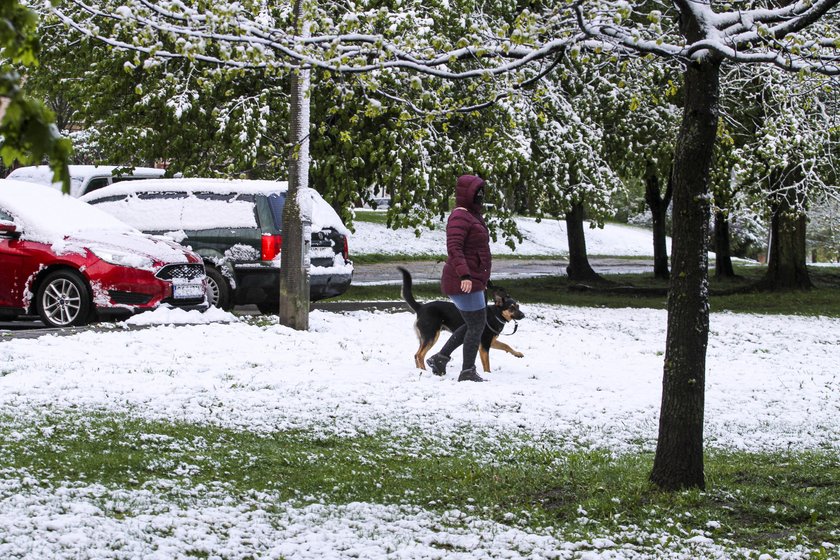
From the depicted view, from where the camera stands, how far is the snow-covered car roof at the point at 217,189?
15.7 metres

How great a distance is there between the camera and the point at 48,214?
1399 cm

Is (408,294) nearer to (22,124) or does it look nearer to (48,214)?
(48,214)

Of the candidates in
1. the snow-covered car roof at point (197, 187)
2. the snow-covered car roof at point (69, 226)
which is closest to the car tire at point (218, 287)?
the snow-covered car roof at point (69, 226)

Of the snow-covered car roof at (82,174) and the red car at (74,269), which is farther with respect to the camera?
the snow-covered car roof at (82,174)

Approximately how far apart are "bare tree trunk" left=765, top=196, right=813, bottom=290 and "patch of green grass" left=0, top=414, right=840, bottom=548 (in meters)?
17.5

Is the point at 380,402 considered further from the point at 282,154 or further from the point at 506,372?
the point at 282,154

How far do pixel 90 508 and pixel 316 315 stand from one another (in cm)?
946

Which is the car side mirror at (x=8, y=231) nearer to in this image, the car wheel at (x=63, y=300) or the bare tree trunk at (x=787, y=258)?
the car wheel at (x=63, y=300)

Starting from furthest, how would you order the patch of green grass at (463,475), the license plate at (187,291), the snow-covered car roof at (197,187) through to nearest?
1. the snow-covered car roof at (197,187)
2. the license plate at (187,291)
3. the patch of green grass at (463,475)

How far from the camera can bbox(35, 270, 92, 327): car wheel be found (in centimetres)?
1346

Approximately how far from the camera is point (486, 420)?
9.02m

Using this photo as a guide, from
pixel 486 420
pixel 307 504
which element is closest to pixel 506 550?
pixel 307 504

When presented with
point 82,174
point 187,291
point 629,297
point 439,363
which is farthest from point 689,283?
point 82,174

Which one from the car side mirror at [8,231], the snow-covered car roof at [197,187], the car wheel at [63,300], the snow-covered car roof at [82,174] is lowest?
the car wheel at [63,300]
